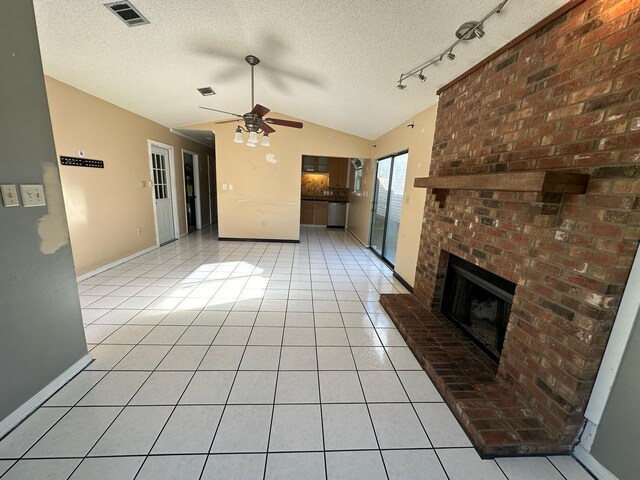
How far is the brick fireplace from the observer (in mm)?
1205

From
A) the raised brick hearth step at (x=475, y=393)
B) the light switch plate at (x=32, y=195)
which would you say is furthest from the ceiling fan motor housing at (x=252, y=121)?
the raised brick hearth step at (x=475, y=393)

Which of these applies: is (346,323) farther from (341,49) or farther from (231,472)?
(341,49)

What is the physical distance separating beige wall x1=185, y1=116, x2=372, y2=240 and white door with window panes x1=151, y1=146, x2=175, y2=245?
3.09 feet

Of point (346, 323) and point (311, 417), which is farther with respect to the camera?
point (346, 323)

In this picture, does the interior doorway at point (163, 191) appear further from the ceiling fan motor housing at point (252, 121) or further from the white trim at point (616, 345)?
the white trim at point (616, 345)

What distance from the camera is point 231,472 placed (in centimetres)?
125

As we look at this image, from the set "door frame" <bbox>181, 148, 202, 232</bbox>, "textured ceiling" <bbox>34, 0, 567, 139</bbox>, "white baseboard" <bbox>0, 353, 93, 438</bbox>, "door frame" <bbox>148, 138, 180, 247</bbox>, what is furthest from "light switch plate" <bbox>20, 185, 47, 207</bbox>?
"door frame" <bbox>181, 148, 202, 232</bbox>

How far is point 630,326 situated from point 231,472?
79.6 inches

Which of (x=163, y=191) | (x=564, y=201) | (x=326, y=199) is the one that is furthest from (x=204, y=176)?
(x=564, y=201)

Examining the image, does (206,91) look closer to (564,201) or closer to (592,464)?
(564,201)

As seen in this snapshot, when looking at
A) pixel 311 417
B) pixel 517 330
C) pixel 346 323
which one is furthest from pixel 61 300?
pixel 517 330

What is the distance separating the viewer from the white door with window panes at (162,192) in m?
5.17

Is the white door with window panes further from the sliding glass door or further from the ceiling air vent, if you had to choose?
the sliding glass door

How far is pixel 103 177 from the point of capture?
3.81 meters
